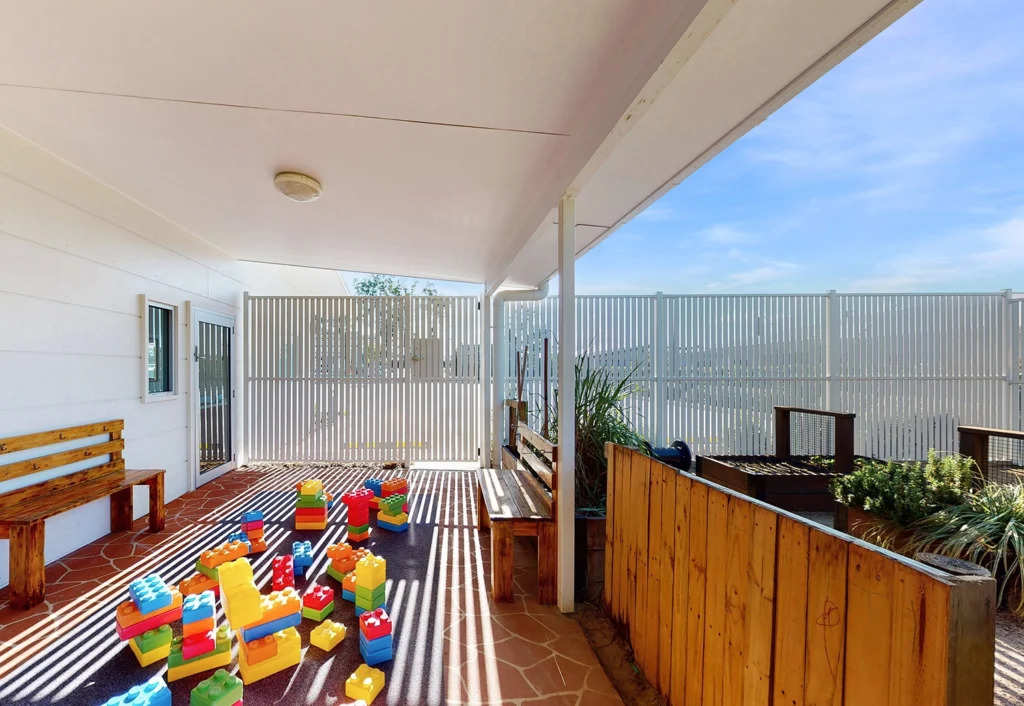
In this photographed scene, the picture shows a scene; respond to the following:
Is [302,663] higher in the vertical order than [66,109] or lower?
lower

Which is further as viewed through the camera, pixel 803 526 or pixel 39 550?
pixel 39 550

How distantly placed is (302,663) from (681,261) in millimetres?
17903

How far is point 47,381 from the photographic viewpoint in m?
3.01

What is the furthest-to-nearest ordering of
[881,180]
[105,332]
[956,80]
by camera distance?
[881,180], [956,80], [105,332]

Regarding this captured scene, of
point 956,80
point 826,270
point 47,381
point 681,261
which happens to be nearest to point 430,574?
point 47,381

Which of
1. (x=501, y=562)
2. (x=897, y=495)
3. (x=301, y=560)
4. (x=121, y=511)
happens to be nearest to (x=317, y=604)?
(x=301, y=560)

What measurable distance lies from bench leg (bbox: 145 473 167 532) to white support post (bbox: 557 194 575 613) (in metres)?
3.36

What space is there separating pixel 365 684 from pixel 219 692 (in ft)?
1.72

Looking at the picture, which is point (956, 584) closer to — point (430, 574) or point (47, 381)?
point (430, 574)

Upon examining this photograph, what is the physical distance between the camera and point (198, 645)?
1932 mm

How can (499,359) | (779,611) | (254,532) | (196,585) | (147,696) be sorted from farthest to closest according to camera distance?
(499,359) < (254,532) < (196,585) < (147,696) < (779,611)

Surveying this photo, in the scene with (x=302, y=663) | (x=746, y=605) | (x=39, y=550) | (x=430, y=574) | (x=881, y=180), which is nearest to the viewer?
(x=746, y=605)

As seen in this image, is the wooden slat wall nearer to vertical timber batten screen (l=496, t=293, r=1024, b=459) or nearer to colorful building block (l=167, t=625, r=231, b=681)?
colorful building block (l=167, t=625, r=231, b=681)

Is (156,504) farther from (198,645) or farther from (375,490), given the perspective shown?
(198,645)
